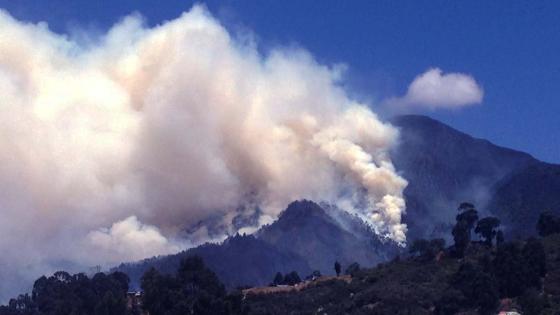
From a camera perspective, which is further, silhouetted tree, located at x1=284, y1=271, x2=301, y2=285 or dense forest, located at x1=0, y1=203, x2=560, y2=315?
silhouetted tree, located at x1=284, y1=271, x2=301, y2=285

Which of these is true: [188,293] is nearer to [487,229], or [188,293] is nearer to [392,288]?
[392,288]

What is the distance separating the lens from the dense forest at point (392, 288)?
8706cm

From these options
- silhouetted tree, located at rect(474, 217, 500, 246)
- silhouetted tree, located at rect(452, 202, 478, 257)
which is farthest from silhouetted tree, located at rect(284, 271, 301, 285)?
silhouetted tree, located at rect(474, 217, 500, 246)

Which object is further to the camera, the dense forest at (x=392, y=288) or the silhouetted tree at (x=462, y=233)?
the silhouetted tree at (x=462, y=233)

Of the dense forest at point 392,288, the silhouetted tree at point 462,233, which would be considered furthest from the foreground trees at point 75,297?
the silhouetted tree at point 462,233

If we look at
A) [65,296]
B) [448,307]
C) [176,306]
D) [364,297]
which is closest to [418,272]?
[364,297]

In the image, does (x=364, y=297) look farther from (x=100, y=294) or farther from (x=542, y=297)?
(x=100, y=294)

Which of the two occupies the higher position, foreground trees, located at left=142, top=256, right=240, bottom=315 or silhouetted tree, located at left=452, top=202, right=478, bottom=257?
silhouetted tree, located at left=452, top=202, right=478, bottom=257

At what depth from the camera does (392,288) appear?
327 feet

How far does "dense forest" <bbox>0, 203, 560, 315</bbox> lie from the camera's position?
87062 mm

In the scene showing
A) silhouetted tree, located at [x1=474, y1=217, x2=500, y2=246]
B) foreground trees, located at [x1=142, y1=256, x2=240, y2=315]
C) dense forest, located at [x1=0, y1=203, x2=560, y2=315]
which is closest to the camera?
foreground trees, located at [x1=142, y1=256, x2=240, y2=315]

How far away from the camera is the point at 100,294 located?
4279 inches

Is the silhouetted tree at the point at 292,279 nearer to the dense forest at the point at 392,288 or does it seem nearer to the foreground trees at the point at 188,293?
the dense forest at the point at 392,288

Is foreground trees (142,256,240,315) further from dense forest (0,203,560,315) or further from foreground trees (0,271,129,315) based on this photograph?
foreground trees (0,271,129,315)
